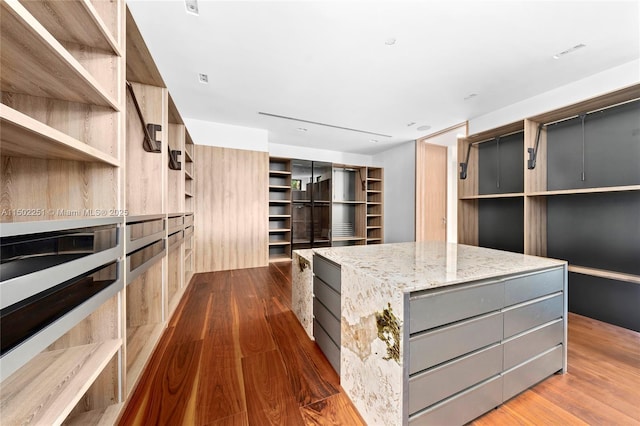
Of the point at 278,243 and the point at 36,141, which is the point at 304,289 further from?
the point at 278,243

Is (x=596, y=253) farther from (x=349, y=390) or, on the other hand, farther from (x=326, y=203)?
(x=326, y=203)

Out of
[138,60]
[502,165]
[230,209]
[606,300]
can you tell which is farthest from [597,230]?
[230,209]

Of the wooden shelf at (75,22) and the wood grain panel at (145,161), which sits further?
the wood grain panel at (145,161)

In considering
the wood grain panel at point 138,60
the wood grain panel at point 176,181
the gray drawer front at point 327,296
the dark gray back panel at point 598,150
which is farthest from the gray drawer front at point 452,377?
the wood grain panel at point 176,181

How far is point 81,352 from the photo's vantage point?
1.09 metres

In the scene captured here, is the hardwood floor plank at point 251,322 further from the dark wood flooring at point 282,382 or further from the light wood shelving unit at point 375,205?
the light wood shelving unit at point 375,205

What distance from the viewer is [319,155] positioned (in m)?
5.88

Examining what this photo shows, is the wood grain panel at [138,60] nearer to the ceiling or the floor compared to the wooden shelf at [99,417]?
nearer to the ceiling

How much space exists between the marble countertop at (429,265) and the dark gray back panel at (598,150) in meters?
1.65

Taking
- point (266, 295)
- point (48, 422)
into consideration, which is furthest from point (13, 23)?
point (266, 295)

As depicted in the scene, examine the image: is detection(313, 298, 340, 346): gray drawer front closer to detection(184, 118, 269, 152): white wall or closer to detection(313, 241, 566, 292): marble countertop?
detection(313, 241, 566, 292): marble countertop

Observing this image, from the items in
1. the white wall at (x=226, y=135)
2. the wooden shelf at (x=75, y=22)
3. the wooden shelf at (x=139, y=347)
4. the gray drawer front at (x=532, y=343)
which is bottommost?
the wooden shelf at (x=139, y=347)

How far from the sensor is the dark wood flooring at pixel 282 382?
4.10 ft

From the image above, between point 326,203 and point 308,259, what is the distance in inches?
136
